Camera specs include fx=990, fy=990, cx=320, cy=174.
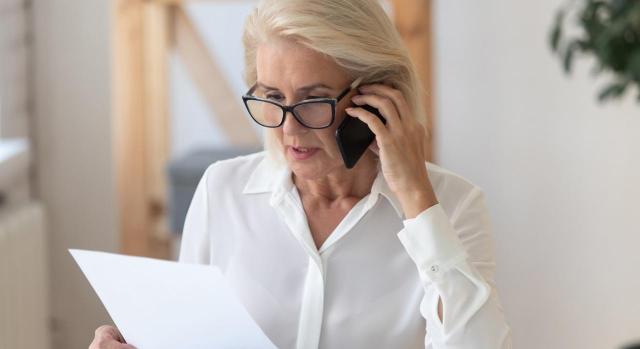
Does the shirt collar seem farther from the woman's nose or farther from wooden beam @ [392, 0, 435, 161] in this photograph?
wooden beam @ [392, 0, 435, 161]

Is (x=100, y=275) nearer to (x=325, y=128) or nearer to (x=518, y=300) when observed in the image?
(x=325, y=128)

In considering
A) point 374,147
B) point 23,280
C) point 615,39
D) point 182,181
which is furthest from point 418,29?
point 615,39

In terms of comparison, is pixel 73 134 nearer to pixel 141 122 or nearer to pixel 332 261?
pixel 141 122

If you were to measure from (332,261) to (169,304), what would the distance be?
35cm

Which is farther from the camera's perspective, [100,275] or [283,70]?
[283,70]

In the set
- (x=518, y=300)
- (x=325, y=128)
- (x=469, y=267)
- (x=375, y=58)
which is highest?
(x=375, y=58)

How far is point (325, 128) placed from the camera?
1.52m

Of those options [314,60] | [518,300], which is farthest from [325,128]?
[518,300]

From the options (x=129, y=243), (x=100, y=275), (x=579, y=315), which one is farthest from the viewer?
(x=129, y=243)

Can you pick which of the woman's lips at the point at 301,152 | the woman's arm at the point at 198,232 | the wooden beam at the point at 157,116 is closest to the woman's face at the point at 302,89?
the woman's lips at the point at 301,152

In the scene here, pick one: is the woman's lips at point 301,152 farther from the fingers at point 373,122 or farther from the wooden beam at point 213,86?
the wooden beam at point 213,86

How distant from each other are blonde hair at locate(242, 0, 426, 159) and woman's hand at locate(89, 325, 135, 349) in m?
0.49

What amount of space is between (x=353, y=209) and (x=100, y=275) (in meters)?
0.45

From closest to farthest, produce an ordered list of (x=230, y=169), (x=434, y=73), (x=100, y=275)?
(x=100, y=275), (x=230, y=169), (x=434, y=73)
